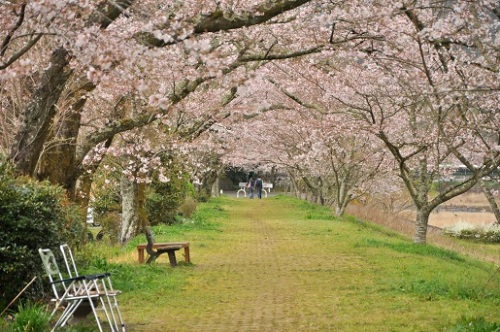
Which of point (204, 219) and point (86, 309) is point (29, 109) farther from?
point (204, 219)

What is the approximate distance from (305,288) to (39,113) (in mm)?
5167

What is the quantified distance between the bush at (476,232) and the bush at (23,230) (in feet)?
88.0

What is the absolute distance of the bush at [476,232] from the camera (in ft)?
115

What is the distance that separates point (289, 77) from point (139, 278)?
12.7 meters

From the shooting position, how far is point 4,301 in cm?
962

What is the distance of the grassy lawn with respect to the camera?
995cm

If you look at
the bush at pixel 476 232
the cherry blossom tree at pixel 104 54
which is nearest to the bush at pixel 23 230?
the cherry blossom tree at pixel 104 54

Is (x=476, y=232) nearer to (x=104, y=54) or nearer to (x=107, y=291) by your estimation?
(x=107, y=291)

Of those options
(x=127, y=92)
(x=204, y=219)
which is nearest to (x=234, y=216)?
(x=204, y=219)

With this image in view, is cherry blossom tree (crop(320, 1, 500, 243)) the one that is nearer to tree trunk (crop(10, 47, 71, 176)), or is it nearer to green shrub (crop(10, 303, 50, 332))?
tree trunk (crop(10, 47, 71, 176))

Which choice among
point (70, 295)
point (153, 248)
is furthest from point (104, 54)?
point (153, 248)

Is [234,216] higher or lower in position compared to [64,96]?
lower

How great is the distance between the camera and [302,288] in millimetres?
13312

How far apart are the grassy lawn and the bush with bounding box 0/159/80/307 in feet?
4.46
